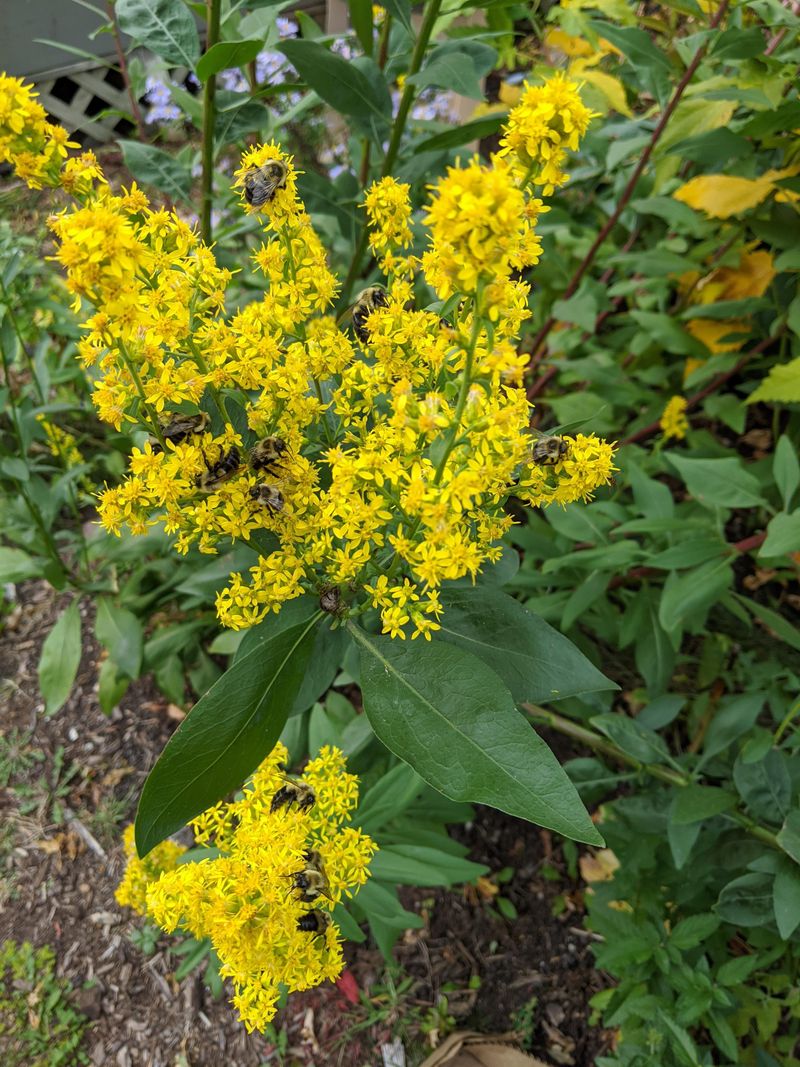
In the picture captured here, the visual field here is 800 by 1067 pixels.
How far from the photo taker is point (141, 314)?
1.02m

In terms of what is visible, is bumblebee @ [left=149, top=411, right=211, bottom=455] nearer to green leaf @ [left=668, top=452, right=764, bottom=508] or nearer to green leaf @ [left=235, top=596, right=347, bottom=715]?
green leaf @ [left=235, top=596, right=347, bottom=715]

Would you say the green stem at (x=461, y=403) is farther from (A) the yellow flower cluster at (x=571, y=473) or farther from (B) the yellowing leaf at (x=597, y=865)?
(B) the yellowing leaf at (x=597, y=865)

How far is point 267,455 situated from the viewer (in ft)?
3.67

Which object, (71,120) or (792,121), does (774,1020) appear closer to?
(792,121)

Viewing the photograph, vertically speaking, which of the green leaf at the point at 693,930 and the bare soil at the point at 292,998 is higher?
the green leaf at the point at 693,930

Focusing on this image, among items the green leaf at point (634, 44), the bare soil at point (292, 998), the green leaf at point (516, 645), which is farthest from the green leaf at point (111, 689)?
the green leaf at point (634, 44)

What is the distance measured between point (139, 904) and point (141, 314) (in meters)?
1.33

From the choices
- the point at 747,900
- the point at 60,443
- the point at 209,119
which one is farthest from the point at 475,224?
the point at 60,443

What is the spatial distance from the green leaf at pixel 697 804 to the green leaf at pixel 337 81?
1.88 meters

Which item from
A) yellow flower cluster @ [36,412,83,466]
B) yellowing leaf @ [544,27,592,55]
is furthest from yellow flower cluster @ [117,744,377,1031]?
yellowing leaf @ [544,27,592,55]

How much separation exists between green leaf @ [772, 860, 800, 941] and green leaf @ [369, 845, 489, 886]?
27.2 inches

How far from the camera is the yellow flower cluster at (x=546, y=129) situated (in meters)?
0.97

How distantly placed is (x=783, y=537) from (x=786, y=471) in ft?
1.09

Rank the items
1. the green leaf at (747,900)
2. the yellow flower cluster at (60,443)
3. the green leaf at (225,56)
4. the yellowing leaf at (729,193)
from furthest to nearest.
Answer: the yellow flower cluster at (60,443) < the yellowing leaf at (729,193) < the green leaf at (747,900) < the green leaf at (225,56)
